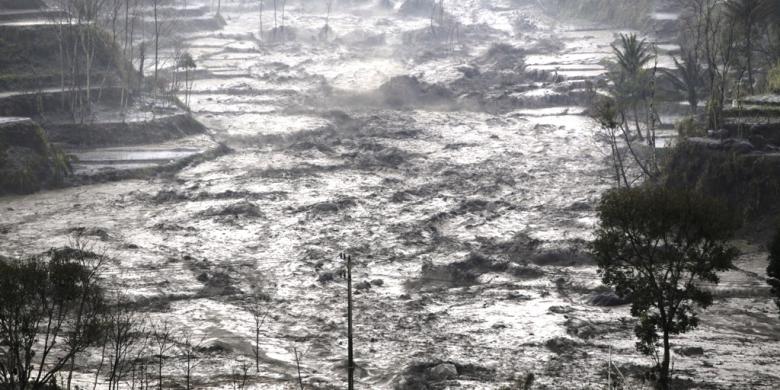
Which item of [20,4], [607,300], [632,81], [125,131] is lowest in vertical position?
[607,300]

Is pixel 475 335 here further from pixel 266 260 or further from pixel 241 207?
pixel 241 207

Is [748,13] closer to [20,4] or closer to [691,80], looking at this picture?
[691,80]

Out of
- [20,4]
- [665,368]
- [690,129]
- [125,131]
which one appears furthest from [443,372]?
[20,4]

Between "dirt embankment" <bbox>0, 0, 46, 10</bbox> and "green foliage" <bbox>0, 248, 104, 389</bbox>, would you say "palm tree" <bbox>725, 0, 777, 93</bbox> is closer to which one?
"green foliage" <bbox>0, 248, 104, 389</bbox>

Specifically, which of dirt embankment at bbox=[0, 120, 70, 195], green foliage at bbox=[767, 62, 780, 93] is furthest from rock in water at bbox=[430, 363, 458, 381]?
green foliage at bbox=[767, 62, 780, 93]

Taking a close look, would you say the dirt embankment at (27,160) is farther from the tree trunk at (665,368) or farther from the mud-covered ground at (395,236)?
the tree trunk at (665,368)

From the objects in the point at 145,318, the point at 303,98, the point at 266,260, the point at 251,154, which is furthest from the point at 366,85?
the point at 145,318

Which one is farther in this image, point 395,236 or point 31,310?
point 395,236
